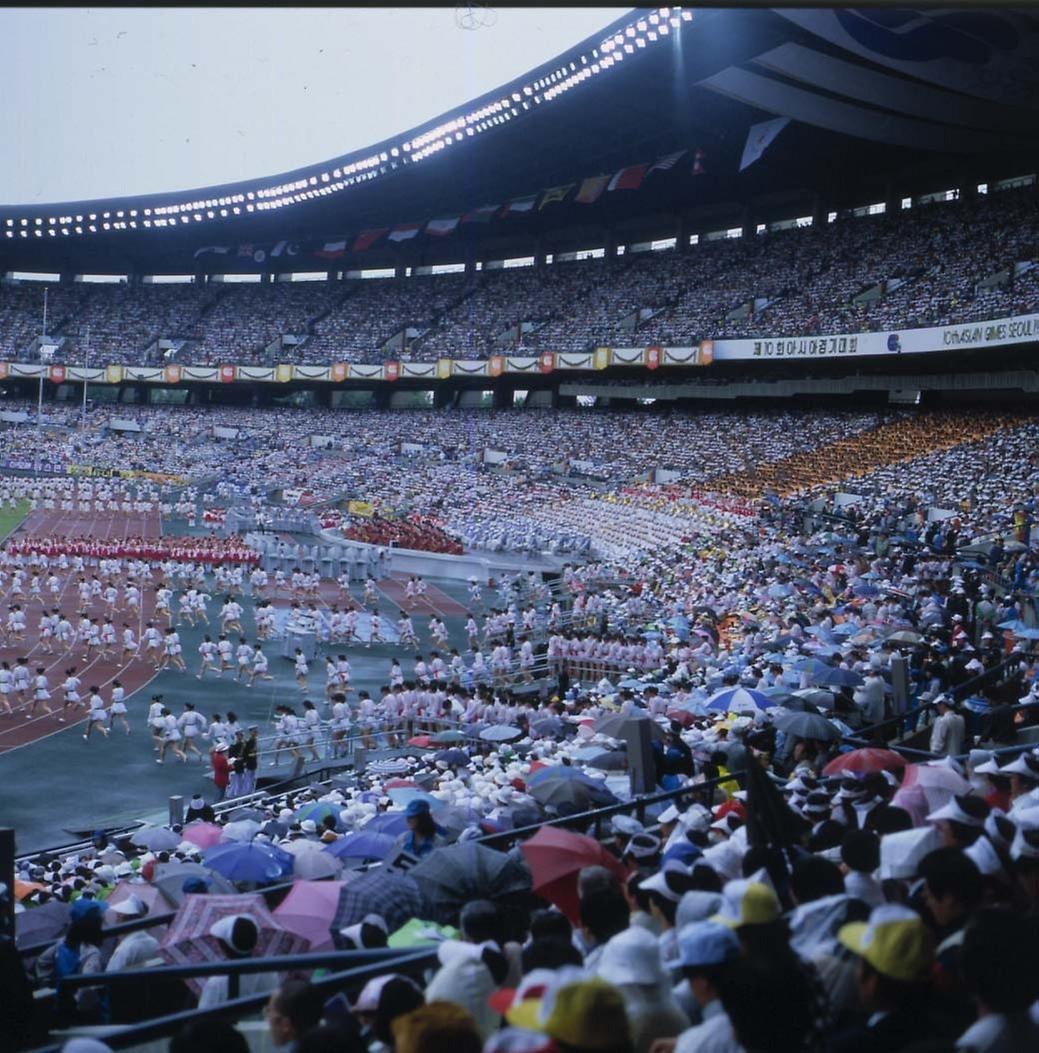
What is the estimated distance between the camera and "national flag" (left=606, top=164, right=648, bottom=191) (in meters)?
49.6

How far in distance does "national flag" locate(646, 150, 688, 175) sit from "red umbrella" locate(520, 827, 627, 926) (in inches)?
1741

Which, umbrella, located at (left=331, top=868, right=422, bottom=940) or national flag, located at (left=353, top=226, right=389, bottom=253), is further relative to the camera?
national flag, located at (left=353, top=226, right=389, bottom=253)

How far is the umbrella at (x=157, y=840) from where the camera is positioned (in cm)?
1030

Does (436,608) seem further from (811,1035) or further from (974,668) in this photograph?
(811,1035)

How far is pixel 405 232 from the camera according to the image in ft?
203

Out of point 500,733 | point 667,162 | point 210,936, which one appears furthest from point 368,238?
point 210,936

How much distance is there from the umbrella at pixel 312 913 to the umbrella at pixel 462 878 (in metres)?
0.44

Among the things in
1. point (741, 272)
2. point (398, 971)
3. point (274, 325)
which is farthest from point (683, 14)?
point (274, 325)

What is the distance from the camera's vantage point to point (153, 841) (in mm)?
10391

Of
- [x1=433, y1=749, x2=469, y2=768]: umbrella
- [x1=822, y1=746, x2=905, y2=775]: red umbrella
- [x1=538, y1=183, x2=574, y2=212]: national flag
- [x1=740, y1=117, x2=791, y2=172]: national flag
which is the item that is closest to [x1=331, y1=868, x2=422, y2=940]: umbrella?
[x1=822, y1=746, x2=905, y2=775]: red umbrella

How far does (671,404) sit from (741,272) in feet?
20.4

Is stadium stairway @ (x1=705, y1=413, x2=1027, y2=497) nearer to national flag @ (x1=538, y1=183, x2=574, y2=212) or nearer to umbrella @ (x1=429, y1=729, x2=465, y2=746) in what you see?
national flag @ (x1=538, y1=183, x2=574, y2=212)

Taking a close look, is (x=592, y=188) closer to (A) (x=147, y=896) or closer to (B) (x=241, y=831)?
(B) (x=241, y=831)

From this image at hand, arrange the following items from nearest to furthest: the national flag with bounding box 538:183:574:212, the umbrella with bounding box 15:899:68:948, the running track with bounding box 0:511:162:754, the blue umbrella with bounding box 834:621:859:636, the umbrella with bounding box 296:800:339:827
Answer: the umbrella with bounding box 15:899:68:948 → the umbrella with bounding box 296:800:339:827 → the blue umbrella with bounding box 834:621:859:636 → the running track with bounding box 0:511:162:754 → the national flag with bounding box 538:183:574:212
